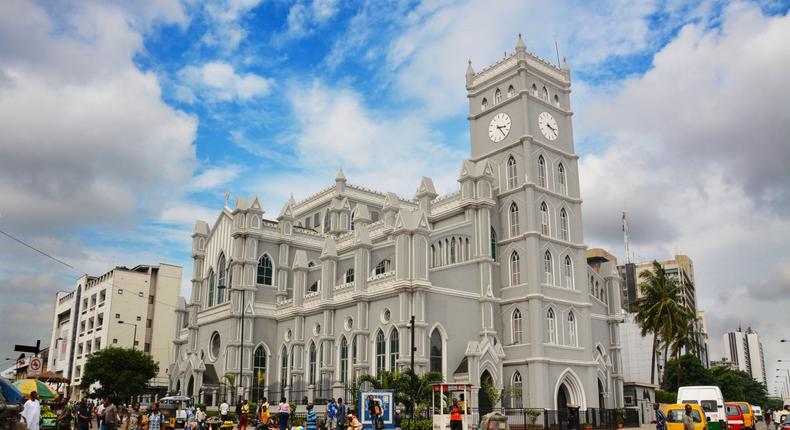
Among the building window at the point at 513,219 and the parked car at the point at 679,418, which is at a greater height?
the building window at the point at 513,219

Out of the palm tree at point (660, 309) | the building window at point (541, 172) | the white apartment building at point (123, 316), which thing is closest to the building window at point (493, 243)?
the building window at point (541, 172)

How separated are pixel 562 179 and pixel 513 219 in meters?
5.78

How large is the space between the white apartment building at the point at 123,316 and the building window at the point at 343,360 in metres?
42.4

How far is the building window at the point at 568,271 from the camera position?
52031 mm

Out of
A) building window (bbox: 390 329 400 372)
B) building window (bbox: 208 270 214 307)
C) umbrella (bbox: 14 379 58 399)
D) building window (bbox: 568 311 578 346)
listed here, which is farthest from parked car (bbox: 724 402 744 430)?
building window (bbox: 208 270 214 307)

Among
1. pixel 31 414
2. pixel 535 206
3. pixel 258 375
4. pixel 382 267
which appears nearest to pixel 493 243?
pixel 535 206

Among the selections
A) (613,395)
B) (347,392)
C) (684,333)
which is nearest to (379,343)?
(347,392)

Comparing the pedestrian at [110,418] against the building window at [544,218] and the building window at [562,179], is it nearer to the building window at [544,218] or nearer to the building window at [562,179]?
the building window at [544,218]

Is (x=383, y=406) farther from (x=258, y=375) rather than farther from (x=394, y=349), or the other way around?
(x=258, y=375)

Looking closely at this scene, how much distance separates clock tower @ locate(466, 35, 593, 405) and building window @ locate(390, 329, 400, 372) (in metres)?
8.25

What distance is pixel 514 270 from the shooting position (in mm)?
51094

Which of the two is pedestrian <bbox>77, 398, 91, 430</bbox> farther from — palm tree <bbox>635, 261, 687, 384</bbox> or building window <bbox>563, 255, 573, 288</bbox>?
palm tree <bbox>635, 261, 687, 384</bbox>

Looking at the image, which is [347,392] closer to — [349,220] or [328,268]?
[328,268]

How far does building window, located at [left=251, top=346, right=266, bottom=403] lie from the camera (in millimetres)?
58531
